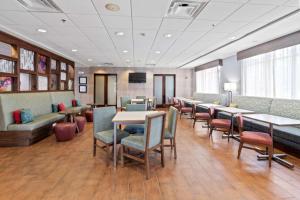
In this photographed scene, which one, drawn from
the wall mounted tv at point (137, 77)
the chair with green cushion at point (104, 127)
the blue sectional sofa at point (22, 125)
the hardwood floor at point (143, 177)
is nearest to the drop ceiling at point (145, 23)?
the blue sectional sofa at point (22, 125)

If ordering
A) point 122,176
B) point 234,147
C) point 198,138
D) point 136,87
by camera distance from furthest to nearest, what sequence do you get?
1. point 136,87
2. point 198,138
3. point 234,147
4. point 122,176

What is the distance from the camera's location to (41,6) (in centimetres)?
292

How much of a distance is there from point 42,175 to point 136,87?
933 cm

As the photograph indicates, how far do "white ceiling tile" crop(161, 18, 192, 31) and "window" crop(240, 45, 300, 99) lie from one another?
308 centimetres

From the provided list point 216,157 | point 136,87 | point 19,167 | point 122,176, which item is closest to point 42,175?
point 19,167

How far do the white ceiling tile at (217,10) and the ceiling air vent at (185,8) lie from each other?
0.10 meters

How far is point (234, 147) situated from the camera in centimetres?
397

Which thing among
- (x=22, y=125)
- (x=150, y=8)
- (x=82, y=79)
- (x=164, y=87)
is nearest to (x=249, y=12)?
(x=150, y=8)

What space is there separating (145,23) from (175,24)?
2.05 feet

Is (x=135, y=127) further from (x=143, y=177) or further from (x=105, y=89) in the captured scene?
(x=105, y=89)

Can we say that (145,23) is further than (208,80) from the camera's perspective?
No

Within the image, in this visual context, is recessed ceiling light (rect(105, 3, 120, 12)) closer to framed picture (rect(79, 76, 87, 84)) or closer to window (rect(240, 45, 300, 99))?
window (rect(240, 45, 300, 99))

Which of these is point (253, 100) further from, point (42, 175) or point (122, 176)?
point (42, 175)

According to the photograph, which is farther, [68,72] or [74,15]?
[68,72]
